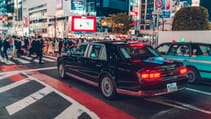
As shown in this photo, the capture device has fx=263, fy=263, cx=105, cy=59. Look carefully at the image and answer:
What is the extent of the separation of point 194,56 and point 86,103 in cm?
486

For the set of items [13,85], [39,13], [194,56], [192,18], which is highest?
[39,13]

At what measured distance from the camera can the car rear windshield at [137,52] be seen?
733cm

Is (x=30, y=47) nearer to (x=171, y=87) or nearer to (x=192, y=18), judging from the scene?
(x=192, y=18)

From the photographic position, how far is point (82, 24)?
120 feet

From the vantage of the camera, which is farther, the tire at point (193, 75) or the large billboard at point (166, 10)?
the large billboard at point (166, 10)

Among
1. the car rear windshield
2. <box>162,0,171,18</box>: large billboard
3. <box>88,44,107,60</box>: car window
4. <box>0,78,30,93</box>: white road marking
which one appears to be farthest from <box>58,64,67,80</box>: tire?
<box>162,0,171,18</box>: large billboard

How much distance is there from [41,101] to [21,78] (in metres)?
4.03

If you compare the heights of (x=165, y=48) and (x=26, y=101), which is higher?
(x=165, y=48)

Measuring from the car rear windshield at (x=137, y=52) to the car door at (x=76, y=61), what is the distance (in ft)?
5.64

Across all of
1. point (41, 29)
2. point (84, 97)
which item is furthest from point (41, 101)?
point (41, 29)

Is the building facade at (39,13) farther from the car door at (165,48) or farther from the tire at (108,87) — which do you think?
the tire at (108,87)

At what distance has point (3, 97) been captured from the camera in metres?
7.66

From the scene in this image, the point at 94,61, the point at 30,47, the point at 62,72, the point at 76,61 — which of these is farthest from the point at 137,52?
the point at 30,47

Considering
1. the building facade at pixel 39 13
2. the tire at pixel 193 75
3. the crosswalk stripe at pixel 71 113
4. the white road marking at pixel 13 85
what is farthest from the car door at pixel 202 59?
the building facade at pixel 39 13
